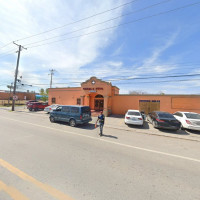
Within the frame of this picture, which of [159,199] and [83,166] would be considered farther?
[83,166]

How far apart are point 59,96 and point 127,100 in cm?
1386

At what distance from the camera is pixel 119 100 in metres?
17.6

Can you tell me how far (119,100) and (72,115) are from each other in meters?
10.3

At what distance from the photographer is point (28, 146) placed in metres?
4.82

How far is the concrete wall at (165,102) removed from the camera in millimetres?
14266

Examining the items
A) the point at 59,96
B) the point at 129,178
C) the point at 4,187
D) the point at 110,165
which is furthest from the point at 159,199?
the point at 59,96

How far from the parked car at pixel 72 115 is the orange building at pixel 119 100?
6.75 meters

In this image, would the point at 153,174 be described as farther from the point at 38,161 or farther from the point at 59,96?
the point at 59,96

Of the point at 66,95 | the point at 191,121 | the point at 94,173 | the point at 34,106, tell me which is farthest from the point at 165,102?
the point at 34,106

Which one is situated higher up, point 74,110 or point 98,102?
point 98,102

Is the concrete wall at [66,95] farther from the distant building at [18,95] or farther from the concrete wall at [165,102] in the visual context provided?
the distant building at [18,95]

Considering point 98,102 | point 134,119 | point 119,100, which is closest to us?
point 134,119

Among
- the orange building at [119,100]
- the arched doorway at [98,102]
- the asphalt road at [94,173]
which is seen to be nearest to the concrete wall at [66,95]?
the orange building at [119,100]

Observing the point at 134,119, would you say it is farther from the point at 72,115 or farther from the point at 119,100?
the point at 119,100
